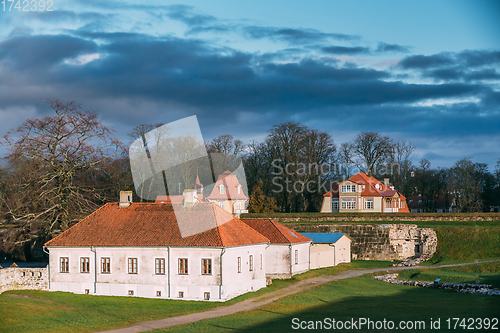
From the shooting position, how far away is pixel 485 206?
81.6 m

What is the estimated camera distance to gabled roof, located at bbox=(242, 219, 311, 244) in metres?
37.3

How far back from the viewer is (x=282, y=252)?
1453 inches

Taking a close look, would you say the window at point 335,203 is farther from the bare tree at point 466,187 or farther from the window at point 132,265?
the window at point 132,265

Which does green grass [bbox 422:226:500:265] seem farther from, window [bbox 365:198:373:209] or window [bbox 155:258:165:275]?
window [bbox 155:258:165:275]

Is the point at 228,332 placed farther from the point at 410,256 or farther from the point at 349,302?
the point at 410,256

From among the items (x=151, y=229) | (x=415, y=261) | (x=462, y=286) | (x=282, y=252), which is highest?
(x=151, y=229)

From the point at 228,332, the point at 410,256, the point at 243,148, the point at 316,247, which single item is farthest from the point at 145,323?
the point at 243,148

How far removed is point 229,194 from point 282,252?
34.6 metres

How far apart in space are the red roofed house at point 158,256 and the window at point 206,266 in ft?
0.19

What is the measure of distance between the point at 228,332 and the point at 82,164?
2191 centimetres

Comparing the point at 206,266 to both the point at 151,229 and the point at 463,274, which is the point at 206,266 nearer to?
the point at 151,229

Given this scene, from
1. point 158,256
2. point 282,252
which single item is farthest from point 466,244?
point 158,256

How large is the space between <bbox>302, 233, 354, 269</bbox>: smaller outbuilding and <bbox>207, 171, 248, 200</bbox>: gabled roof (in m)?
26.5

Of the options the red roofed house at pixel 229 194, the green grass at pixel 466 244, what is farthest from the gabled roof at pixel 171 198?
the green grass at pixel 466 244
